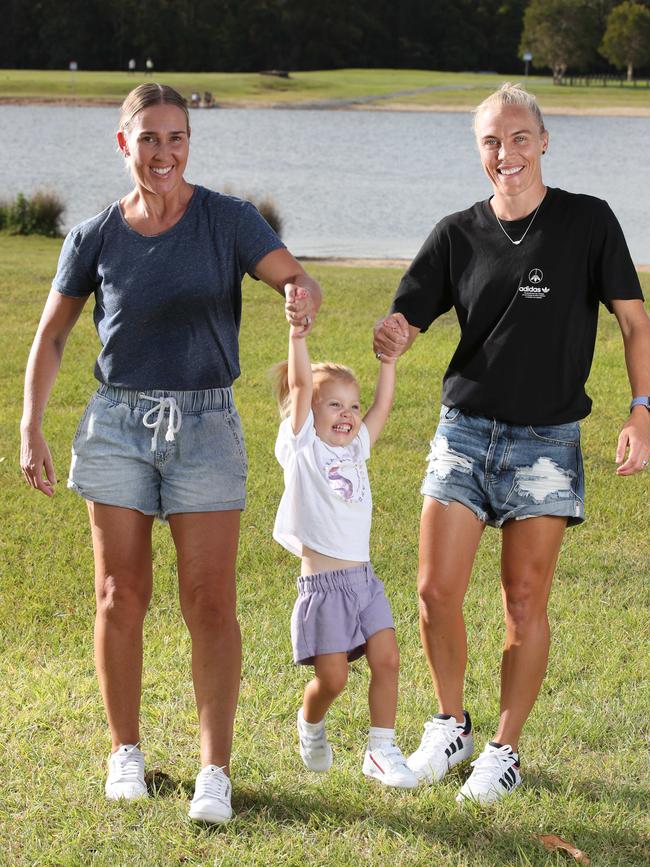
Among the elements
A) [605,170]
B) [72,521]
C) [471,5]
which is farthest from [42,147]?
[471,5]

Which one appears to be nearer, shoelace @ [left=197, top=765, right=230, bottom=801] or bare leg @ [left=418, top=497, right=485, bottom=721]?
shoelace @ [left=197, top=765, right=230, bottom=801]

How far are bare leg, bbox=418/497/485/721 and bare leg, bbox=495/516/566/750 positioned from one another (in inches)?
4.8

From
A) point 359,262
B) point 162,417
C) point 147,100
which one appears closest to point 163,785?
point 162,417

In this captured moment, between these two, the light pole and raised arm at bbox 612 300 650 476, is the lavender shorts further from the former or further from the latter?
the light pole

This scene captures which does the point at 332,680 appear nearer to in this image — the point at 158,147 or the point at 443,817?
the point at 443,817

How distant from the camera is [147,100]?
3350 millimetres

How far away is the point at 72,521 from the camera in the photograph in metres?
6.31

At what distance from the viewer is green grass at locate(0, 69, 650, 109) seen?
70.3 meters

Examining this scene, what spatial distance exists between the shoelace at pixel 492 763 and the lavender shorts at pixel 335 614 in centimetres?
46

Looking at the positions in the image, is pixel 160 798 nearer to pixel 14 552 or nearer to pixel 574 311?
pixel 574 311

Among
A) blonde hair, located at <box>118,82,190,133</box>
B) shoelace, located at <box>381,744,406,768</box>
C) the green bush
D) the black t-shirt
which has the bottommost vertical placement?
the green bush

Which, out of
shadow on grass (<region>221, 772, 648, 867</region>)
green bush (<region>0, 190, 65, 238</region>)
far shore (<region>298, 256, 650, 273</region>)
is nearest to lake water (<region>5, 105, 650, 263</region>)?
far shore (<region>298, 256, 650, 273</region>)

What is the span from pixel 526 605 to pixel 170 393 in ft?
3.87

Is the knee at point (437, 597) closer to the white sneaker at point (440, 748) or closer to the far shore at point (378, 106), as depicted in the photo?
the white sneaker at point (440, 748)
